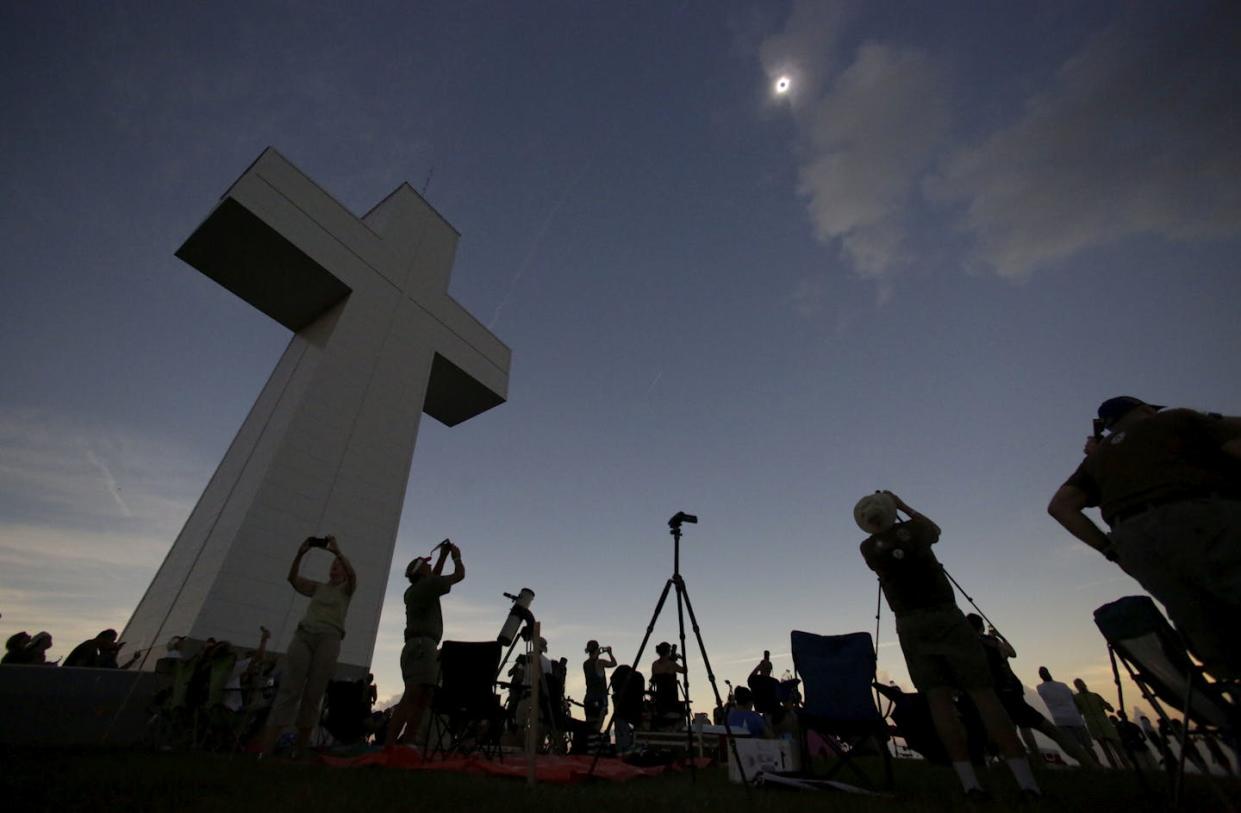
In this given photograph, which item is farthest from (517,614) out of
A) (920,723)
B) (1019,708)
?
(1019,708)

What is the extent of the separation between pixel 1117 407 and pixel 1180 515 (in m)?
0.64

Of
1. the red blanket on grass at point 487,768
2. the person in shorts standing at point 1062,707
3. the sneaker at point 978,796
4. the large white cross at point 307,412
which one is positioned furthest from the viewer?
the large white cross at point 307,412

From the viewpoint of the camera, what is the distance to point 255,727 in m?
5.63

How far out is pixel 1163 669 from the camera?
1.98 metres

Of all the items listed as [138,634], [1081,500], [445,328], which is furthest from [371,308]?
[1081,500]

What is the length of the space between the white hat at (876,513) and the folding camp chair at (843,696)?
3.24 feet

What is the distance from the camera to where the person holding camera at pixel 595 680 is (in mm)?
7336

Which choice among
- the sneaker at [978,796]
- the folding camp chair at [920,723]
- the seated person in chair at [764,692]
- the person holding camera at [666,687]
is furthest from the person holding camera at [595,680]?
the sneaker at [978,796]

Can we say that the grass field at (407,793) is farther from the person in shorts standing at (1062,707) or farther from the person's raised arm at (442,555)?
the person in shorts standing at (1062,707)

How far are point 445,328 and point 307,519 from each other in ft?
15.2

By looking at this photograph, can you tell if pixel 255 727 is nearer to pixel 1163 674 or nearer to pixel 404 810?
pixel 404 810

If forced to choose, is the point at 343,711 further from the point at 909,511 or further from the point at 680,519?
the point at 909,511

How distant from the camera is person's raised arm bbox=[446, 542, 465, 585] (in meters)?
4.29

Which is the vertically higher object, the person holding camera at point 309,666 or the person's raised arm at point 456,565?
the person's raised arm at point 456,565
